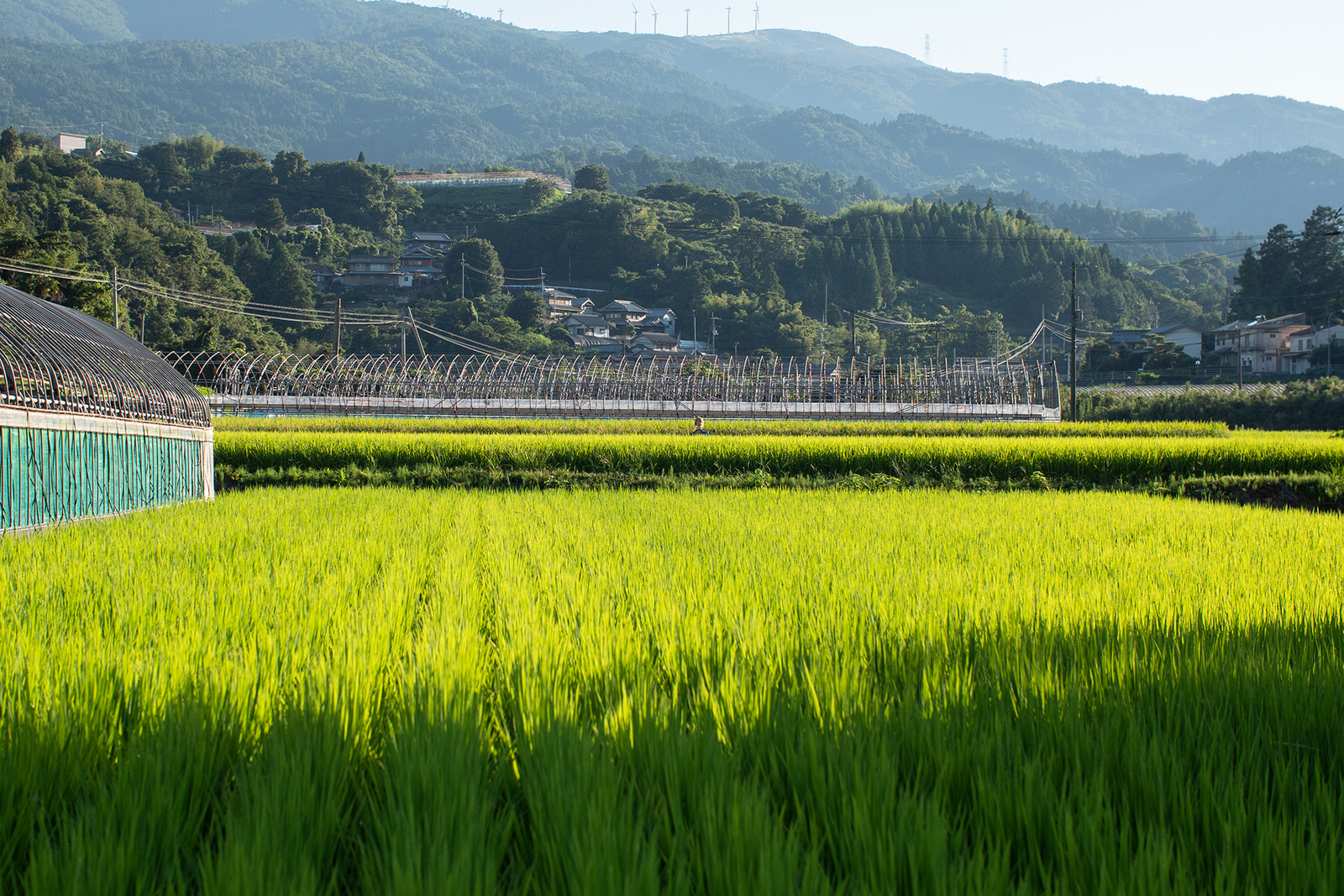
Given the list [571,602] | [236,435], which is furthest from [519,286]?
[571,602]

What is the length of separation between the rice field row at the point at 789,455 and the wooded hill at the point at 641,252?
157 feet

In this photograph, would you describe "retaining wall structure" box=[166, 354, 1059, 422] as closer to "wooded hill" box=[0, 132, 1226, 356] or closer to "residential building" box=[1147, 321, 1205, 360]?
"wooded hill" box=[0, 132, 1226, 356]

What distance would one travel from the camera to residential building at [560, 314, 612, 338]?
7675cm

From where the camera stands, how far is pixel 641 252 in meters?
96.9

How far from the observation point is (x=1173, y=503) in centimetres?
1038

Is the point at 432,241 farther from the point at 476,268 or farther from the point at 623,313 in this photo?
the point at 623,313

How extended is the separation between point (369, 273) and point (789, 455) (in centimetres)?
8032

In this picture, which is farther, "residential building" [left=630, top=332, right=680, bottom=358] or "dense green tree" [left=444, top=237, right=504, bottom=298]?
"dense green tree" [left=444, top=237, right=504, bottom=298]

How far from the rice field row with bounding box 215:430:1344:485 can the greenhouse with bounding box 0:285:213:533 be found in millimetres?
4414

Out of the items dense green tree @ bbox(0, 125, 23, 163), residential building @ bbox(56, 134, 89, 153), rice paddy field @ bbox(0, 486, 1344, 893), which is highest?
residential building @ bbox(56, 134, 89, 153)

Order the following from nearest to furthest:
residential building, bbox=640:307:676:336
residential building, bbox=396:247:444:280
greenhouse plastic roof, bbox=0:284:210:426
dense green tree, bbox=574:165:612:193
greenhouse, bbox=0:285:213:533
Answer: greenhouse, bbox=0:285:213:533
greenhouse plastic roof, bbox=0:284:210:426
residential building, bbox=640:307:676:336
residential building, bbox=396:247:444:280
dense green tree, bbox=574:165:612:193

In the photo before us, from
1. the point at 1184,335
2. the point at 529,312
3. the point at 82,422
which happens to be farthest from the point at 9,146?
the point at 1184,335

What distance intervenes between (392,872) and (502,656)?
1.45m

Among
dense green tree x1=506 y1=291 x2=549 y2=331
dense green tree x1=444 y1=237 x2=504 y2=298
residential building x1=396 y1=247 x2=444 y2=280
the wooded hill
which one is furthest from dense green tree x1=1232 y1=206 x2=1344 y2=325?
residential building x1=396 y1=247 x2=444 y2=280
